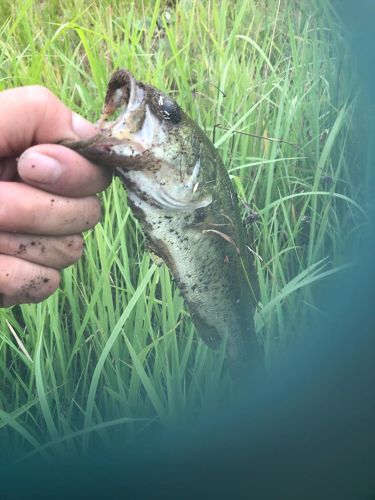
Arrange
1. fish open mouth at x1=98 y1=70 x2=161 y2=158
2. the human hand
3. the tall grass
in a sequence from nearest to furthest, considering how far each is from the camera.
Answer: fish open mouth at x1=98 y1=70 x2=161 y2=158, the human hand, the tall grass

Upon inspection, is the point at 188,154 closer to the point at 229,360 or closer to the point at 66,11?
the point at 229,360

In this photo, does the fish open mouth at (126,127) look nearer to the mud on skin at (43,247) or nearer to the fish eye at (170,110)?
the fish eye at (170,110)

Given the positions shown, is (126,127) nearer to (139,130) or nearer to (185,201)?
(139,130)

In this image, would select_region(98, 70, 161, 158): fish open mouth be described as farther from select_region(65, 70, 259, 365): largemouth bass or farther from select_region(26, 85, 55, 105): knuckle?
select_region(26, 85, 55, 105): knuckle

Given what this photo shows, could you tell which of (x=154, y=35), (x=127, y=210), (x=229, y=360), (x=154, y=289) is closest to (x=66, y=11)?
(x=154, y=35)

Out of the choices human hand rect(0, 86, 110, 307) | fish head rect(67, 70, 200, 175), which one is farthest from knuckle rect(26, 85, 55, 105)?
fish head rect(67, 70, 200, 175)

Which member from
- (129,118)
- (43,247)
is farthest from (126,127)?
(43,247)

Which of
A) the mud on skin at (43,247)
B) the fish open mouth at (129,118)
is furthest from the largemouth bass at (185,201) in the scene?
the mud on skin at (43,247)
